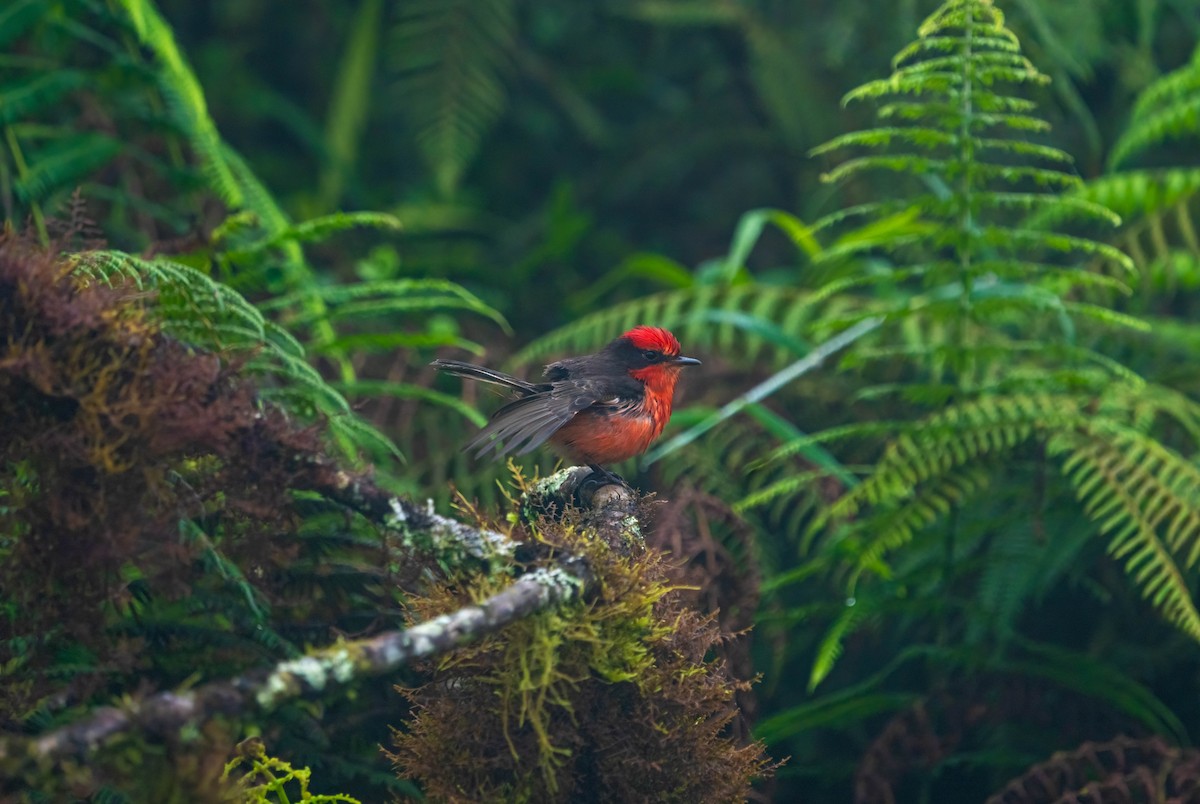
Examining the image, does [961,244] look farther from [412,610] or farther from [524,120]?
[524,120]

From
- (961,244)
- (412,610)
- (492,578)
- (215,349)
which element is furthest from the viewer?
(961,244)

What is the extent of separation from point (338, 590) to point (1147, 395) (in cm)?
289

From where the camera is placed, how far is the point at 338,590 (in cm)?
274

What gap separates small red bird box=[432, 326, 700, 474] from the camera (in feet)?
11.2

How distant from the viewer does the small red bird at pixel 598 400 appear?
11.2ft

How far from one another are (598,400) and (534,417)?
0.34 m

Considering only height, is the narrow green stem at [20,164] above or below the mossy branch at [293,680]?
above

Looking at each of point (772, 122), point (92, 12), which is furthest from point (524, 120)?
point (92, 12)

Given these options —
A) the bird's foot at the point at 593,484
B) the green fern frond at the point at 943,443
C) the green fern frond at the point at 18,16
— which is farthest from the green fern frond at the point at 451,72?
the green fern frond at the point at 943,443

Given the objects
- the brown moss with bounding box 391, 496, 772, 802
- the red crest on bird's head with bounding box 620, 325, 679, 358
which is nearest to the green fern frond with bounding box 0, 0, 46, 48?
the red crest on bird's head with bounding box 620, 325, 679, 358

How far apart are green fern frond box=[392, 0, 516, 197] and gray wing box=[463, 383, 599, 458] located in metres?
2.11

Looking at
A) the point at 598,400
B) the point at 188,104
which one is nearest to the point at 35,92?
the point at 188,104

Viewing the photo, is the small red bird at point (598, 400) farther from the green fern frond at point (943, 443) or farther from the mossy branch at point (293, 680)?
the mossy branch at point (293, 680)

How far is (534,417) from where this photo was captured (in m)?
3.40
